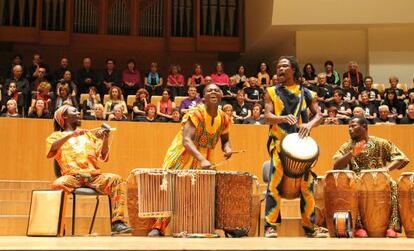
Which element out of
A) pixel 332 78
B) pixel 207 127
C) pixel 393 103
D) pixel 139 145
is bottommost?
pixel 139 145

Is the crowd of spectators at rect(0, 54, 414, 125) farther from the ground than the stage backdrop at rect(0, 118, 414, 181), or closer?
farther from the ground

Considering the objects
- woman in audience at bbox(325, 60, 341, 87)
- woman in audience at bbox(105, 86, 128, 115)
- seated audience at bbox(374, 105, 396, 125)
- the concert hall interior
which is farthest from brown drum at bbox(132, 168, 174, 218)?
woman in audience at bbox(325, 60, 341, 87)

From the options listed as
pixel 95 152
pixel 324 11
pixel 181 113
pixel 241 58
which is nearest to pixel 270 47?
pixel 241 58

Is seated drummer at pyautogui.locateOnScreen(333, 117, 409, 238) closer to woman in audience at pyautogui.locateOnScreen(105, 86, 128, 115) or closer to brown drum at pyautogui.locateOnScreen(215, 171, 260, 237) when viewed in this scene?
brown drum at pyautogui.locateOnScreen(215, 171, 260, 237)

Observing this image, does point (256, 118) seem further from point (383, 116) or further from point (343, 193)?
point (343, 193)

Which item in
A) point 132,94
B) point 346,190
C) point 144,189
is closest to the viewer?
point 144,189

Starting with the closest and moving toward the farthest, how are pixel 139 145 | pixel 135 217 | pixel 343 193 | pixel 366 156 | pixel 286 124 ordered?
1. pixel 286 124
2. pixel 135 217
3. pixel 343 193
4. pixel 366 156
5. pixel 139 145

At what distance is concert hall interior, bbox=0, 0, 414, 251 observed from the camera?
4824mm

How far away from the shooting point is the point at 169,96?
10.8 metres

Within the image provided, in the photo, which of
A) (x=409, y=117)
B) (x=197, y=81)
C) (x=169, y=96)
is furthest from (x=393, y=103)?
(x=169, y=96)

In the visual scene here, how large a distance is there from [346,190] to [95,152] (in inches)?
85.9

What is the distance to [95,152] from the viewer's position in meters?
5.97

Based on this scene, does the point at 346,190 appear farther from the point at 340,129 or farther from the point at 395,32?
the point at 395,32

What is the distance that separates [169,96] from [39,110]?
2.38 meters
